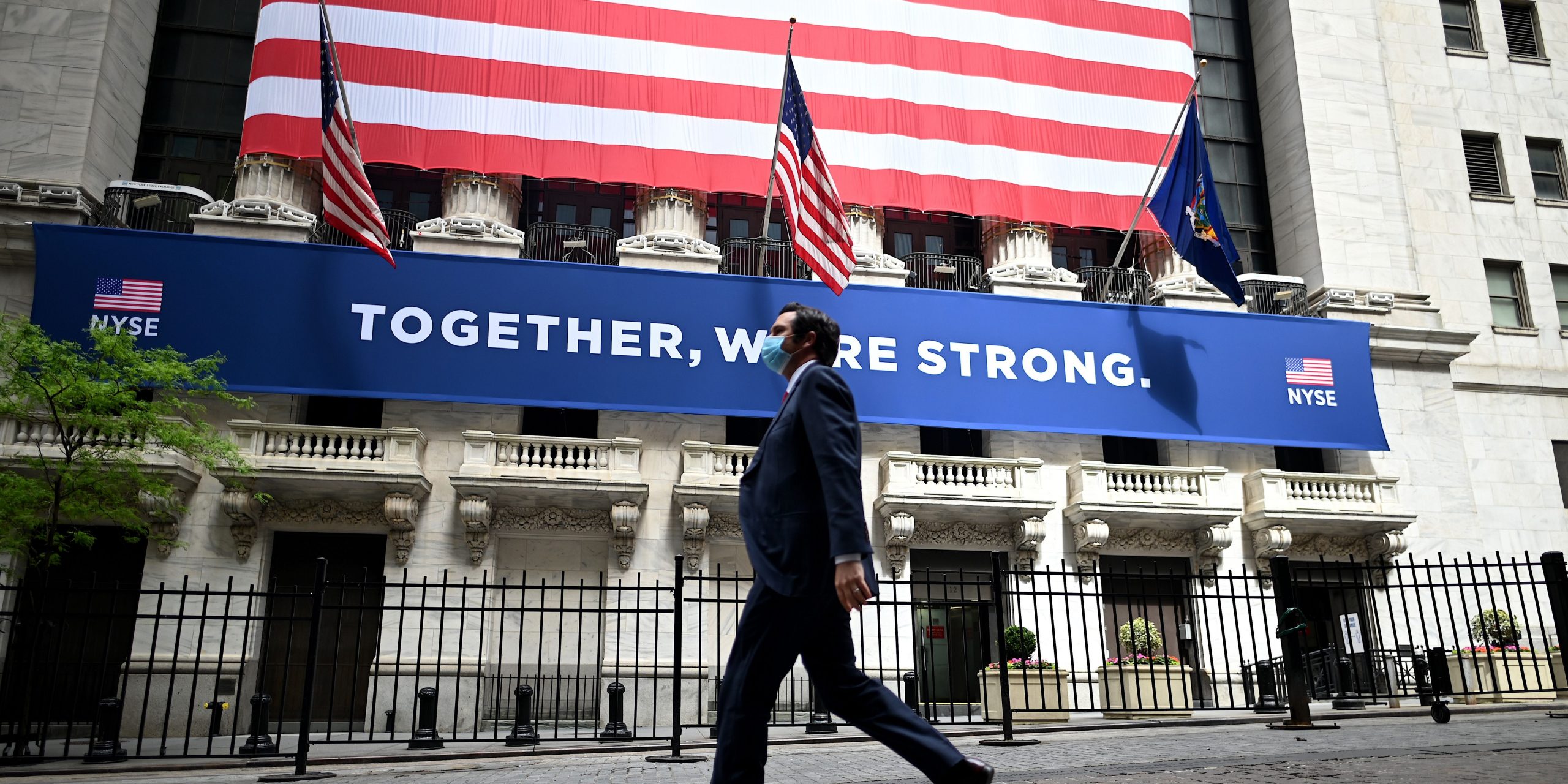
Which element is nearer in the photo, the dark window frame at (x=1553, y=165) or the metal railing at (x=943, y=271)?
the metal railing at (x=943, y=271)

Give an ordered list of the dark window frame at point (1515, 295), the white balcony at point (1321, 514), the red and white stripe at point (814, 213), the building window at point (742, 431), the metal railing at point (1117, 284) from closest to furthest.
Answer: the red and white stripe at point (814, 213) < the white balcony at point (1321, 514) < the building window at point (742, 431) < the metal railing at point (1117, 284) < the dark window frame at point (1515, 295)

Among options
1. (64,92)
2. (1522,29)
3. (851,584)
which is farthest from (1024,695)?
(1522,29)

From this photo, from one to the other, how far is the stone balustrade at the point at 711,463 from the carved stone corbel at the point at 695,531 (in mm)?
562

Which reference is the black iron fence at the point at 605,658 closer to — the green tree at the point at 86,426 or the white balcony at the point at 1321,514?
the white balcony at the point at 1321,514

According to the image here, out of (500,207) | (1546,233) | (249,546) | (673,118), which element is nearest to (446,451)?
(249,546)

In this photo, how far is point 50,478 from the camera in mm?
19125

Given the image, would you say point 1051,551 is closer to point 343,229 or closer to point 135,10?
point 343,229

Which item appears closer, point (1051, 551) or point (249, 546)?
point (249, 546)

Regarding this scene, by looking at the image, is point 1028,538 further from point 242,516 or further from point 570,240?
point 242,516

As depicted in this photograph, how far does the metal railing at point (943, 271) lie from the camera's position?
27500mm

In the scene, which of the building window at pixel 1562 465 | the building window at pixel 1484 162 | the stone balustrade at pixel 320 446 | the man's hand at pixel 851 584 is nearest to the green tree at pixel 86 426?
the stone balustrade at pixel 320 446

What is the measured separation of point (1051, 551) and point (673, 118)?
13.1 metres

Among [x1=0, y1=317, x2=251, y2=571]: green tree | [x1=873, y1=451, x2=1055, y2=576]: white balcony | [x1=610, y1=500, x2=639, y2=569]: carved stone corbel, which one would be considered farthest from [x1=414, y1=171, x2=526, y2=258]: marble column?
[x1=873, y1=451, x2=1055, y2=576]: white balcony

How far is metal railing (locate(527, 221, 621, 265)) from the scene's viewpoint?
26.2 meters
